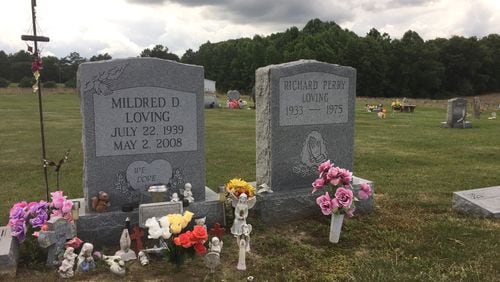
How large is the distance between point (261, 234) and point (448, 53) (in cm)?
7609

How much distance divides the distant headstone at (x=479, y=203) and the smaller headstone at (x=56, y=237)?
5.05m

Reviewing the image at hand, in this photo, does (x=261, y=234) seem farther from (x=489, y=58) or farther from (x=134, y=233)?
(x=489, y=58)

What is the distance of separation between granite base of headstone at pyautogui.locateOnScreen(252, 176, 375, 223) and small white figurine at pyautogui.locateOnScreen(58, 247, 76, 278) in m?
2.42

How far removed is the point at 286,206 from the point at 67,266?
2793 mm

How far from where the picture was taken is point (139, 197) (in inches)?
209

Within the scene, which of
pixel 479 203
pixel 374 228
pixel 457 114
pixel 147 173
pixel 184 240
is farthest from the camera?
pixel 457 114

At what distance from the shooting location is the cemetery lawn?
421 cm

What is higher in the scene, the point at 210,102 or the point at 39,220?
the point at 210,102

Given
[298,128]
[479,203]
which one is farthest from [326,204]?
[479,203]

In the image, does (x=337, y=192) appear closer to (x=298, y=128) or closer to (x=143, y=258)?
(x=298, y=128)

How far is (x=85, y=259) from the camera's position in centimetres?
427

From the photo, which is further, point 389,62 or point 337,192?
point 389,62

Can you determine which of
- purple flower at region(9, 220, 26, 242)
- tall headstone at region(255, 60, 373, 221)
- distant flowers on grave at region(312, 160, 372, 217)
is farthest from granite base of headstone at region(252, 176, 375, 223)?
purple flower at region(9, 220, 26, 242)

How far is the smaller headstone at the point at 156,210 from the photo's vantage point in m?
4.73
